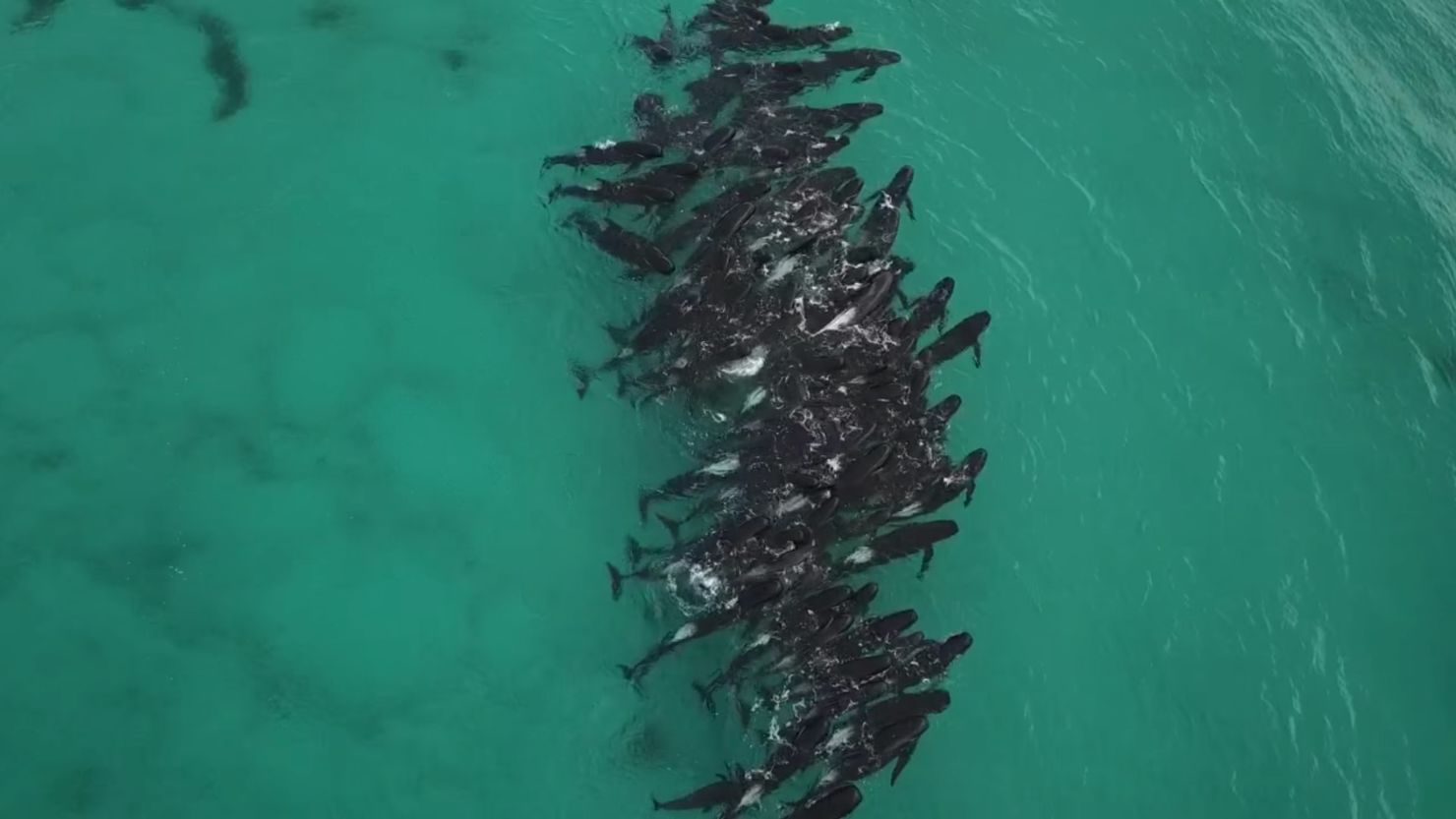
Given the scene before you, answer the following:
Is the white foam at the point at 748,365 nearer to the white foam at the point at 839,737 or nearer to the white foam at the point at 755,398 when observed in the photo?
the white foam at the point at 755,398

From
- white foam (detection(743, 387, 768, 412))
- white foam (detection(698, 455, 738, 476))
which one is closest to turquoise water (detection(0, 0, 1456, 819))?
white foam (detection(698, 455, 738, 476))

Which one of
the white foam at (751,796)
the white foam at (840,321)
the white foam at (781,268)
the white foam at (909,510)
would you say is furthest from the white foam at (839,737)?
the white foam at (781,268)

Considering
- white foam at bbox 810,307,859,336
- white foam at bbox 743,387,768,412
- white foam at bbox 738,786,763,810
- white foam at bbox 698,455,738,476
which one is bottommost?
white foam at bbox 738,786,763,810

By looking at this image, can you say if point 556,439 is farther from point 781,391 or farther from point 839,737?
point 839,737

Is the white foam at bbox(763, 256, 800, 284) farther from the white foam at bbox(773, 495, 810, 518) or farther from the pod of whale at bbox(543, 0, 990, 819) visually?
the white foam at bbox(773, 495, 810, 518)

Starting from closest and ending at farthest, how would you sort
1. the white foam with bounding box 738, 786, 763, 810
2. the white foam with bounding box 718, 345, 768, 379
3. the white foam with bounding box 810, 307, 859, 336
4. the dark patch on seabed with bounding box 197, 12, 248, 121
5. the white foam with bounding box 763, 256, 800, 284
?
the white foam with bounding box 738, 786, 763, 810, the white foam with bounding box 718, 345, 768, 379, the white foam with bounding box 810, 307, 859, 336, the white foam with bounding box 763, 256, 800, 284, the dark patch on seabed with bounding box 197, 12, 248, 121

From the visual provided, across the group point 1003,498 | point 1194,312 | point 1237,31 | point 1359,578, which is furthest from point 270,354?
point 1237,31

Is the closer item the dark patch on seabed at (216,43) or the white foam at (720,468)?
the white foam at (720,468)

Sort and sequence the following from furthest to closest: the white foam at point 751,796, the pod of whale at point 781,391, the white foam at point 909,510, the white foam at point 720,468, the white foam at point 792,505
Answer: the white foam at point 909,510, the white foam at point 720,468, the white foam at point 792,505, the pod of whale at point 781,391, the white foam at point 751,796
